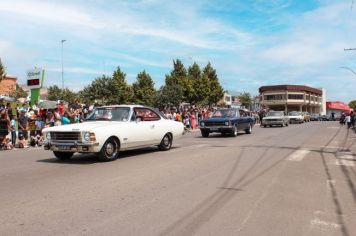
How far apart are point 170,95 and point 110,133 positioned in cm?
5014

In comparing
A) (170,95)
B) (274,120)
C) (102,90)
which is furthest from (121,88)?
(274,120)

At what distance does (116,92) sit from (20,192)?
57.3 meters

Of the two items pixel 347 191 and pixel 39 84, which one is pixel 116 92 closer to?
pixel 39 84

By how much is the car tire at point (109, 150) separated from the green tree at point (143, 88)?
183ft

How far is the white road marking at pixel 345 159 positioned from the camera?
12234 millimetres

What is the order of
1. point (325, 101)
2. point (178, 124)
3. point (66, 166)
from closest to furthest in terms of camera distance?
point (66, 166) < point (178, 124) < point (325, 101)

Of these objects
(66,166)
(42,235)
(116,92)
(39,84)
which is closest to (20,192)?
(42,235)

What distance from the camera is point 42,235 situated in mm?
5199

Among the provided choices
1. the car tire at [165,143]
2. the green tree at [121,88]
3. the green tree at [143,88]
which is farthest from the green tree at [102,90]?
the car tire at [165,143]

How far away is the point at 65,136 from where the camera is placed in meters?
11.8

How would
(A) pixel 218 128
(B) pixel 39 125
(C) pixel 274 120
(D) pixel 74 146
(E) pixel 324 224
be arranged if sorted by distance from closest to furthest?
Result: (E) pixel 324 224, (D) pixel 74 146, (B) pixel 39 125, (A) pixel 218 128, (C) pixel 274 120

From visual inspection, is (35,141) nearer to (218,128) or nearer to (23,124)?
(23,124)

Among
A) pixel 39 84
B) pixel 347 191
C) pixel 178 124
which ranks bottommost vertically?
pixel 347 191

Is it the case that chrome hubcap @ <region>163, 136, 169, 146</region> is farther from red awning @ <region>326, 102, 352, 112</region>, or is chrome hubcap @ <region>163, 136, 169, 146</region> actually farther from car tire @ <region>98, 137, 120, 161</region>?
red awning @ <region>326, 102, 352, 112</region>
